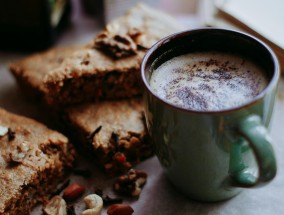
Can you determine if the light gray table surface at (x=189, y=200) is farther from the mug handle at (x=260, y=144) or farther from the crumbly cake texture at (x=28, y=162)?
the mug handle at (x=260, y=144)

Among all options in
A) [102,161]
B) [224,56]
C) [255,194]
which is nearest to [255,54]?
[224,56]

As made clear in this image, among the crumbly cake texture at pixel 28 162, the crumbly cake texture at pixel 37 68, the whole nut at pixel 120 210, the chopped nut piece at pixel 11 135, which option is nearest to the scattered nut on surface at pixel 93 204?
the whole nut at pixel 120 210

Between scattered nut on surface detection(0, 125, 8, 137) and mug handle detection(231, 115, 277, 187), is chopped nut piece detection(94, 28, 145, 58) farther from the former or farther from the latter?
mug handle detection(231, 115, 277, 187)

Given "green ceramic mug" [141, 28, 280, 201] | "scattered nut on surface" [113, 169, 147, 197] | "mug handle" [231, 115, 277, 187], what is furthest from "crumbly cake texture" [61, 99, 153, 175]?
"mug handle" [231, 115, 277, 187]

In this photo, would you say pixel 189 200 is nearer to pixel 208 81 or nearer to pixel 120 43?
pixel 208 81

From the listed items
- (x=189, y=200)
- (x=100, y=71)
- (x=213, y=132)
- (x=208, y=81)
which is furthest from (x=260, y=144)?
(x=100, y=71)

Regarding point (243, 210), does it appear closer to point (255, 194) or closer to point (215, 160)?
point (255, 194)

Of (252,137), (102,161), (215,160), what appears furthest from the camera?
(102,161)
